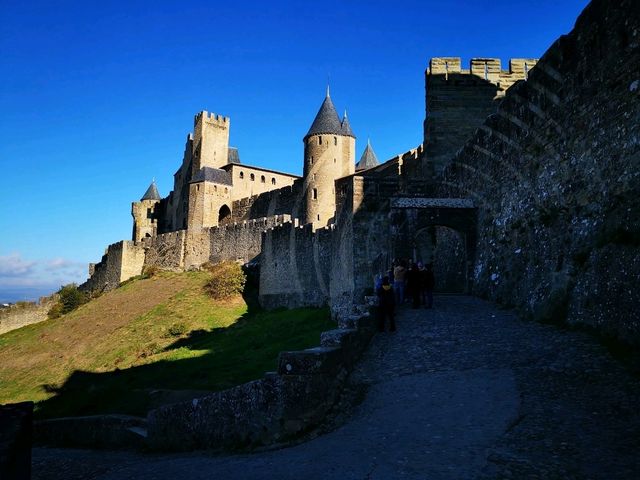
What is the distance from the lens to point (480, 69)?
78.3 feet

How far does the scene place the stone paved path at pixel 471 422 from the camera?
468 centimetres

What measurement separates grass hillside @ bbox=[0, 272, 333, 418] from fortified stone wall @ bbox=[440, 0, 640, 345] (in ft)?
22.1

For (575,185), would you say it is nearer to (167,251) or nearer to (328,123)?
(328,123)

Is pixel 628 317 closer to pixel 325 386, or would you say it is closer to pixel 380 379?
pixel 380 379

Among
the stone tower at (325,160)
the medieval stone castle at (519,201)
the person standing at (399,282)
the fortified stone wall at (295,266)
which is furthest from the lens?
the stone tower at (325,160)

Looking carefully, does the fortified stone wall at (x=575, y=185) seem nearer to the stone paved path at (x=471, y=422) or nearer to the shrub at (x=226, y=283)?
the stone paved path at (x=471, y=422)

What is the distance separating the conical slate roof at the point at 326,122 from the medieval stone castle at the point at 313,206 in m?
0.09

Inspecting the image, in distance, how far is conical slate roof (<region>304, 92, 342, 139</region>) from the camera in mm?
44969

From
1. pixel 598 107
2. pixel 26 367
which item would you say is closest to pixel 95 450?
pixel 598 107

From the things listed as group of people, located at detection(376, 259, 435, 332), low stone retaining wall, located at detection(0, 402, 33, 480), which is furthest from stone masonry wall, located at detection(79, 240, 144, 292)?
low stone retaining wall, located at detection(0, 402, 33, 480)

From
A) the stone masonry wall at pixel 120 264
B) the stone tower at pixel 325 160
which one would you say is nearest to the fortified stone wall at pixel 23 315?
the stone masonry wall at pixel 120 264

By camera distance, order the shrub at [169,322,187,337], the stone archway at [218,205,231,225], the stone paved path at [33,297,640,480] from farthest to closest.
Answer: the stone archway at [218,205,231,225] < the shrub at [169,322,187,337] < the stone paved path at [33,297,640,480]

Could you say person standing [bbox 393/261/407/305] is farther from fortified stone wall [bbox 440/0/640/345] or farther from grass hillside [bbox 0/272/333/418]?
grass hillside [bbox 0/272/333/418]

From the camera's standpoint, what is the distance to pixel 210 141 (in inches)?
2435
